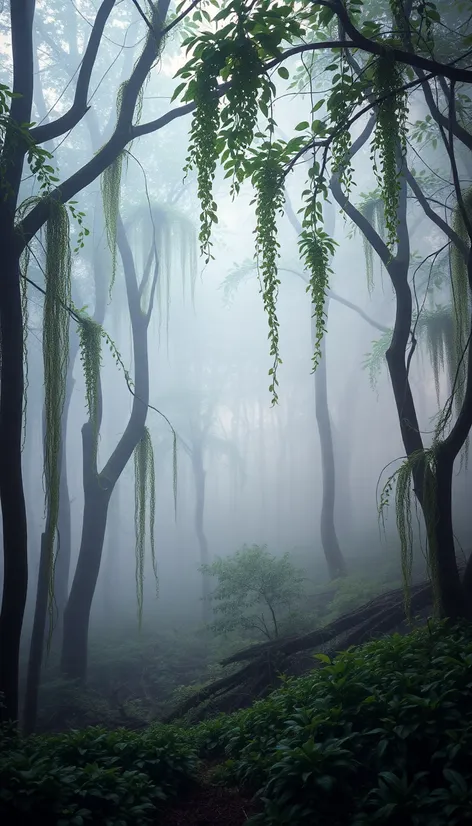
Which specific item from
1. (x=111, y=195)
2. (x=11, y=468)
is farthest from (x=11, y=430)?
(x=111, y=195)

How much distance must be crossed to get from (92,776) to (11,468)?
7.03 ft

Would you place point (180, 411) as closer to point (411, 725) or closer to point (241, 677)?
point (241, 677)

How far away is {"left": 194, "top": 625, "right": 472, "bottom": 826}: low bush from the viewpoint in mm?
2457

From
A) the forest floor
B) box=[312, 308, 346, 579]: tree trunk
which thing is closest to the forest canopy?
the forest floor

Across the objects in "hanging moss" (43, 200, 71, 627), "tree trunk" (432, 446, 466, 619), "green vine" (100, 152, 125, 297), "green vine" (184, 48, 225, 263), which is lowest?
"tree trunk" (432, 446, 466, 619)

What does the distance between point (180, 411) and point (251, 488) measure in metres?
25.8

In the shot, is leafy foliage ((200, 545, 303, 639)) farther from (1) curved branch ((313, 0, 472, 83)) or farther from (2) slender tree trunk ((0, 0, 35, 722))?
(1) curved branch ((313, 0, 472, 83))

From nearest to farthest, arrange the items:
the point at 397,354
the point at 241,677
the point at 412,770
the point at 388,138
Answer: the point at 412,770, the point at 388,138, the point at 397,354, the point at 241,677

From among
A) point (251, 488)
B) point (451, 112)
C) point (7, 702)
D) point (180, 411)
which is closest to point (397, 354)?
point (451, 112)

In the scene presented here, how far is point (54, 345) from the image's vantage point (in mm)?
4145

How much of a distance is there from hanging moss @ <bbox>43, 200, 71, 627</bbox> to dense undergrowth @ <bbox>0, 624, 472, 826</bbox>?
1200mm

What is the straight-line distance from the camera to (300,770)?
2.76 m

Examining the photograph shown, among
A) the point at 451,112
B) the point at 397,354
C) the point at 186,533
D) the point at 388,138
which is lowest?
the point at 186,533

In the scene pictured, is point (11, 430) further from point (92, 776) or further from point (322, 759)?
point (322, 759)
